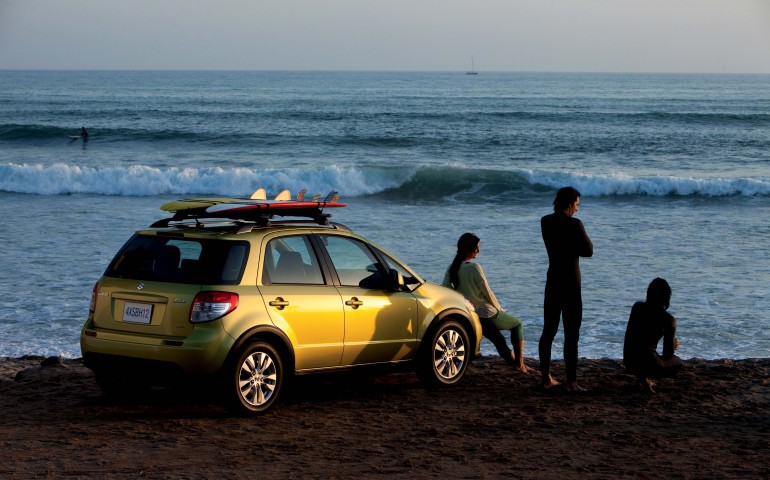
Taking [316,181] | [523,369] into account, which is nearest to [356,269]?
[523,369]

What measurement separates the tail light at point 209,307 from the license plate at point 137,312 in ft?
1.26

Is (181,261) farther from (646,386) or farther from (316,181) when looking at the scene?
(316,181)

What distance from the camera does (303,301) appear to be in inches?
301

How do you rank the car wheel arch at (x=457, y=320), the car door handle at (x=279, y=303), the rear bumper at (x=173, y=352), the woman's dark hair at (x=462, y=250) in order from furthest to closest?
1. the woman's dark hair at (x=462, y=250)
2. the car wheel arch at (x=457, y=320)
3. the car door handle at (x=279, y=303)
4. the rear bumper at (x=173, y=352)

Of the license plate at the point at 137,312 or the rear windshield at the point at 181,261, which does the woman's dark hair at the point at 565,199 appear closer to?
the rear windshield at the point at 181,261

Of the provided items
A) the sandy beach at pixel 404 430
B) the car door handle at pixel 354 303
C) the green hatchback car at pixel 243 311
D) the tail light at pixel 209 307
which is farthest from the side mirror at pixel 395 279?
the tail light at pixel 209 307

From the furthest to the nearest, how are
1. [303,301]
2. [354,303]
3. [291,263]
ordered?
[354,303] → [291,263] → [303,301]

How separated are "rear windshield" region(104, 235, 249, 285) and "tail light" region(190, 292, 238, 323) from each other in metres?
0.11

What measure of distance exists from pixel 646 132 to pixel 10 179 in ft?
96.4

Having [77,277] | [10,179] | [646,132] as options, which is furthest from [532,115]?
[77,277]

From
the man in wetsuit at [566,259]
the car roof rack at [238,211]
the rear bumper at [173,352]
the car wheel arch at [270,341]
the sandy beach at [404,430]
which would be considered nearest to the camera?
the sandy beach at [404,430]

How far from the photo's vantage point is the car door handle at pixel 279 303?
7395mm

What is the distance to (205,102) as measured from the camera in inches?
2864

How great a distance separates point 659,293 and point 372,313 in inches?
93.7
